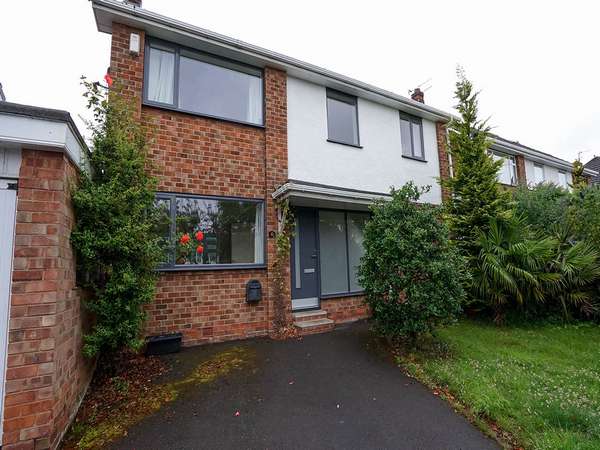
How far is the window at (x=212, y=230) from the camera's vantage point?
507 cm

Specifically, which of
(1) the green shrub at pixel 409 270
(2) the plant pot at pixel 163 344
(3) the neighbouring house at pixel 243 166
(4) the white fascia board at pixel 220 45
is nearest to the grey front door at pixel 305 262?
(3) the neighbouring house at pixel 243 166

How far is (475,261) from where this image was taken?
21.8 ft

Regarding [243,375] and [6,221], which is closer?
[6,221]


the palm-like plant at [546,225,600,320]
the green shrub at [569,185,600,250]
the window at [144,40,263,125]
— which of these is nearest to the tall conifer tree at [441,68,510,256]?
the green shrub at [569,185,600,250]

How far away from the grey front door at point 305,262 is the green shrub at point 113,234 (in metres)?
3.24

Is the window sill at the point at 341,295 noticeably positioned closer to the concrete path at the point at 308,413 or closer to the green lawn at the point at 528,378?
the green lawn at the point at 528,378

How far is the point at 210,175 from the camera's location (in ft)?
18.1

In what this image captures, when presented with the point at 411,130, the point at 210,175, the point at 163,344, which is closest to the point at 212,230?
the point at 210,175

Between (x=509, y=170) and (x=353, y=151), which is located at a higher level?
(x=509, y=170)

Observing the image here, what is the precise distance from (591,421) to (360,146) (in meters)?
6.29

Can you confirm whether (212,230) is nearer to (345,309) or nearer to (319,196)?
(319,196)

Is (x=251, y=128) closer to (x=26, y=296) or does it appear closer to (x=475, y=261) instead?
(x=26, y=296)

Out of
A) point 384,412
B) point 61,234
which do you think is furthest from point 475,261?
point 61,234

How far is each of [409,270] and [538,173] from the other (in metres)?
13.4
